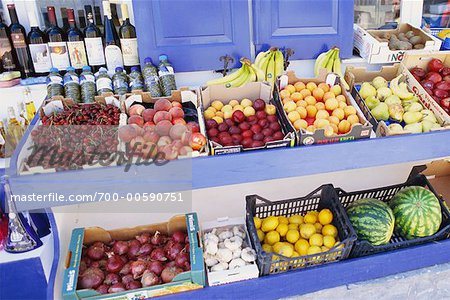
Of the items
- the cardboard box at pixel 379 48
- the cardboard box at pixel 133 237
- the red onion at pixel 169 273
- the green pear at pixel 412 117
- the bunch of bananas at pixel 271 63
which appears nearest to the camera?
the cardboard box at pixel 133 237

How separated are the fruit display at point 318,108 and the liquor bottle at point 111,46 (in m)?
0.87

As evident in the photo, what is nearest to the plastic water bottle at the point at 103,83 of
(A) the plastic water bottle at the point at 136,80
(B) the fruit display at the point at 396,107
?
(A) the plastic water bottle at the point at 136,80

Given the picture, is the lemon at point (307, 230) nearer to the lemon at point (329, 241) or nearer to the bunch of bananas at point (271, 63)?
the lemon at point (329, 241)

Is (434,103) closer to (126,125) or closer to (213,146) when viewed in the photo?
(213,146)

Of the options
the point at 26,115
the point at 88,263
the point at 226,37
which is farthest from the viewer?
the point at 226,37

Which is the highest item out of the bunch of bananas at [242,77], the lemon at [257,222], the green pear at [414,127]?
the bunch of bananas at [242,77]

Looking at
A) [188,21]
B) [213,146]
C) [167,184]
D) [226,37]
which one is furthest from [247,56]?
[167,184]

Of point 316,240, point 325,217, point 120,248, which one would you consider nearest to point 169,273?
point 120,248

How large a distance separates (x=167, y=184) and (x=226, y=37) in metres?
0.92

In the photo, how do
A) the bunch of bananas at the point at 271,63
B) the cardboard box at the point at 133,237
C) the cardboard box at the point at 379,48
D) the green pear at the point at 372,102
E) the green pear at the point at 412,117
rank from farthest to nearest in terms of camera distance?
the cardboard box at the point at 379,48 < the bunch of bananas at the point at 271,63 < the green pear at the point at 372,102 < the green pear at the point at 412,117 < the cardboard box at the point at 133,237

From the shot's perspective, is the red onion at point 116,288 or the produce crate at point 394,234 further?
the produce crate at point 394,234

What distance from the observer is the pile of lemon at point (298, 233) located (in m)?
1.69

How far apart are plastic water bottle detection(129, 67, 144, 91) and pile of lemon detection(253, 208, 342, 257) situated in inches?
33.4

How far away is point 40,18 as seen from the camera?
6.57ft
